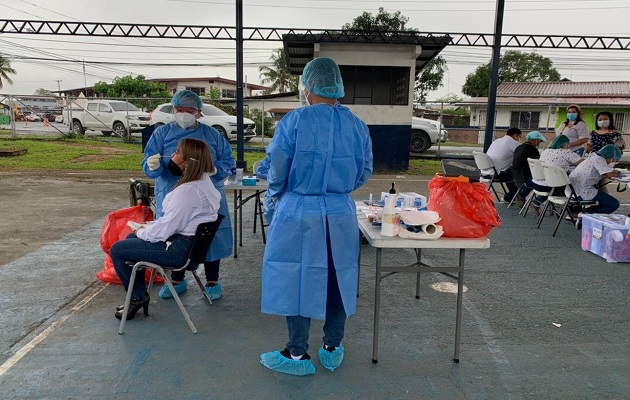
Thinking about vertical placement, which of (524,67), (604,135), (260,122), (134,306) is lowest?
(134,306)

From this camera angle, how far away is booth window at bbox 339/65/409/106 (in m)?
13.1

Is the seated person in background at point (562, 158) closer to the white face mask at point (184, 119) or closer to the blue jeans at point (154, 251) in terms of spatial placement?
the white face mask at point (184, 119)

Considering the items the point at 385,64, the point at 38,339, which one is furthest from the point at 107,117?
the point at 38,339

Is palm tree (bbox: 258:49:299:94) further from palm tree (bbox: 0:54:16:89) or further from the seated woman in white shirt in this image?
the seated woman in white shirt

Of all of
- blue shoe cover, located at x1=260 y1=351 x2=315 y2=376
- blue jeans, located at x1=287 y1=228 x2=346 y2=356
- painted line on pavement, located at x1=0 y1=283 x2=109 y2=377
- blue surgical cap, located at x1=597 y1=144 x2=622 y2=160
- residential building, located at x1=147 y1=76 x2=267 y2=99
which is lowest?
painted line on pavement, located at x1=0 y1=283 x2=109 y2=377

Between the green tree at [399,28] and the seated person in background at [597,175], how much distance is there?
17849 millimetres

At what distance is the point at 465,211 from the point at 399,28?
89.0ft

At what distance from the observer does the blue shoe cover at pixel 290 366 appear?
279 cm

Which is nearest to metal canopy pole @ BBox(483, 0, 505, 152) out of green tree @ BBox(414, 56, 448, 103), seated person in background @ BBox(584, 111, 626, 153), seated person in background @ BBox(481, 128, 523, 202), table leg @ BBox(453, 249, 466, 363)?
seated person in background @ BBox(481, 128, 523, 202)

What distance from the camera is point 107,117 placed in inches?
733

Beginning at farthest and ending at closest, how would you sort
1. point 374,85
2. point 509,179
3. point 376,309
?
1. point 374,85
2. point 509,179
3. point 376,309

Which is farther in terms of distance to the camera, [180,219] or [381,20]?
[381,20]

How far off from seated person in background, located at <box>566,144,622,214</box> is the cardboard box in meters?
0.72

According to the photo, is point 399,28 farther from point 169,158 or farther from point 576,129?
point 169,158
